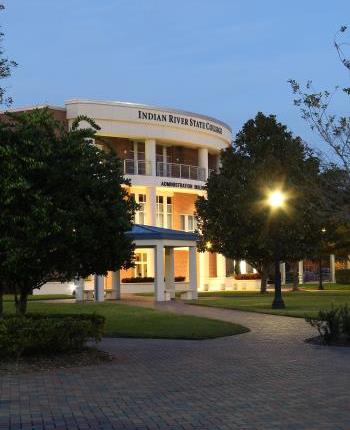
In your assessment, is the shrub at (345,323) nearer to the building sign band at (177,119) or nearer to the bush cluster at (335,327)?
the bush cluster at (335,327)

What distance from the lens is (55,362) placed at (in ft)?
40.7

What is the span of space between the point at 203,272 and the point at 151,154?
10404 mm

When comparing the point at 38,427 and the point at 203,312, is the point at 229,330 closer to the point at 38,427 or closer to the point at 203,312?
the point at 203,312

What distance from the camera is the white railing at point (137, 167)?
50.0m

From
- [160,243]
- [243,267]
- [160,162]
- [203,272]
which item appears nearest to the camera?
[160,243]

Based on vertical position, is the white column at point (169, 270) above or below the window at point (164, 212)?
below

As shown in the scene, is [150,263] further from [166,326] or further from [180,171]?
[166,326]

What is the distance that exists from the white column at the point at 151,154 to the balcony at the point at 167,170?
0.08 m

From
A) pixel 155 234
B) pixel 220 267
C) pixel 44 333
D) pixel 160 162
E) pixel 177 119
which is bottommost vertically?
pixel 44 333

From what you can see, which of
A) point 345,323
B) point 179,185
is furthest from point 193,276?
point 345,323

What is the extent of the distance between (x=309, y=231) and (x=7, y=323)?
2895 centimetres

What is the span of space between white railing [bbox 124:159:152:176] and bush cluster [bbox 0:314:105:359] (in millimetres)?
37073

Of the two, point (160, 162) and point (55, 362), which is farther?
point (160, 162)

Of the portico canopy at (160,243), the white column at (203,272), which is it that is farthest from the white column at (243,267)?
the portico canopy at (160,243)
